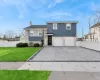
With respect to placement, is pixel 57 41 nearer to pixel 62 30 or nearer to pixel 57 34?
pixel 57 34

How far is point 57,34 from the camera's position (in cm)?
3650

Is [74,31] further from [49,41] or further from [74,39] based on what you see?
[49,41]

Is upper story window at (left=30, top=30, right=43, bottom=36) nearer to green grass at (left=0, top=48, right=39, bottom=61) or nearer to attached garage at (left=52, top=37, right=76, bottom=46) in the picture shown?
attached garage at (left=52, top=37, right=76, bottom=46)

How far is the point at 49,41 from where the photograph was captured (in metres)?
37.4

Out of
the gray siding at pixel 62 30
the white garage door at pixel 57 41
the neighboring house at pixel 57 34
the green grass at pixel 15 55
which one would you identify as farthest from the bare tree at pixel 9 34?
the green grass at pixel 15 55

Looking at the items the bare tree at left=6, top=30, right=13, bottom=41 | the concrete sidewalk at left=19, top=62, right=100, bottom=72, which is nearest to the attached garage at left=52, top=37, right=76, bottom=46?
the bare tree at left=6, top=30, right=13, bottom=41

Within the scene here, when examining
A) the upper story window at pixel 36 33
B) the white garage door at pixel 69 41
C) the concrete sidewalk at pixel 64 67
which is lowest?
the concrete sidewalk at pixel 64 67

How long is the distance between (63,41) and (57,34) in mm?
2172

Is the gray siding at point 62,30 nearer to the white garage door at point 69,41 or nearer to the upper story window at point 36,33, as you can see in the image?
the white garage door at point 69,41

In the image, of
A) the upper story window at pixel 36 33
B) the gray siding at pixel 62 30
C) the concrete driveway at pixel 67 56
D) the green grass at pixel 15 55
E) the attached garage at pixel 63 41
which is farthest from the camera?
the upper story window at pixel 36 33

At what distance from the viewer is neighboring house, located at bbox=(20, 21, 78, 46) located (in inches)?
1412

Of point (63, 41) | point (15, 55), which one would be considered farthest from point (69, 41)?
point (15, 55)

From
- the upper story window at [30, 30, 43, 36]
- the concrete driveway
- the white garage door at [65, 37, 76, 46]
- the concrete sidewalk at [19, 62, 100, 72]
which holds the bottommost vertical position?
the concrete driveway

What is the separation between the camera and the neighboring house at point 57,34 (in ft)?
118
